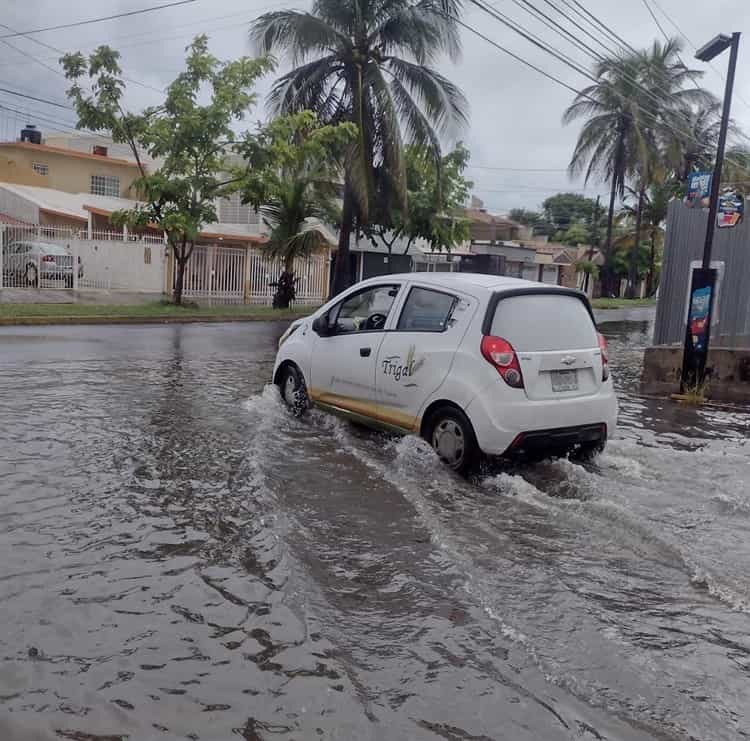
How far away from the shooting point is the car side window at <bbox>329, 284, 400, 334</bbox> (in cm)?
777

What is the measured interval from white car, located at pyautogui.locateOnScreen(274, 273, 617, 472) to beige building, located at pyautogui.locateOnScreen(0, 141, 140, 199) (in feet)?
111

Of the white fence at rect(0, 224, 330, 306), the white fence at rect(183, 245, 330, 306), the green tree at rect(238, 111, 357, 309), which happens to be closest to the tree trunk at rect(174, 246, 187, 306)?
the green tree at rect(238, 111, 357, 309)

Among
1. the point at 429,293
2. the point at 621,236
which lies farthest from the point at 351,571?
the point at 621,236

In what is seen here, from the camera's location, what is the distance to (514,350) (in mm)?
6496

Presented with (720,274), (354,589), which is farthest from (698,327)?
(354,589)

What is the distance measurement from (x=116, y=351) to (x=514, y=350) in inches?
369

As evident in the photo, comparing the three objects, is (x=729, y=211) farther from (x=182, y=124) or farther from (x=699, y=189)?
(x=182, y=124)

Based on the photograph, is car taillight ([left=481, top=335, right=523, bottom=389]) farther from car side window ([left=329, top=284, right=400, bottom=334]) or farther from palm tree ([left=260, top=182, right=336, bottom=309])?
palm tree ([left=260, top=182, right=336, bottom=309])

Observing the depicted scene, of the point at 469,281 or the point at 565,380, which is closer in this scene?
the point at 565,380

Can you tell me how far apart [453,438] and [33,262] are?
23.0 m

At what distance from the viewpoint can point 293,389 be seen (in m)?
8.87

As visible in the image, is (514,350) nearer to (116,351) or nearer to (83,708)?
(83,708)

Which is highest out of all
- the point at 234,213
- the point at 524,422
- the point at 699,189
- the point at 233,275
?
the point at 234,213

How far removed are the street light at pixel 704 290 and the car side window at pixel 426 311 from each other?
18.9ft
